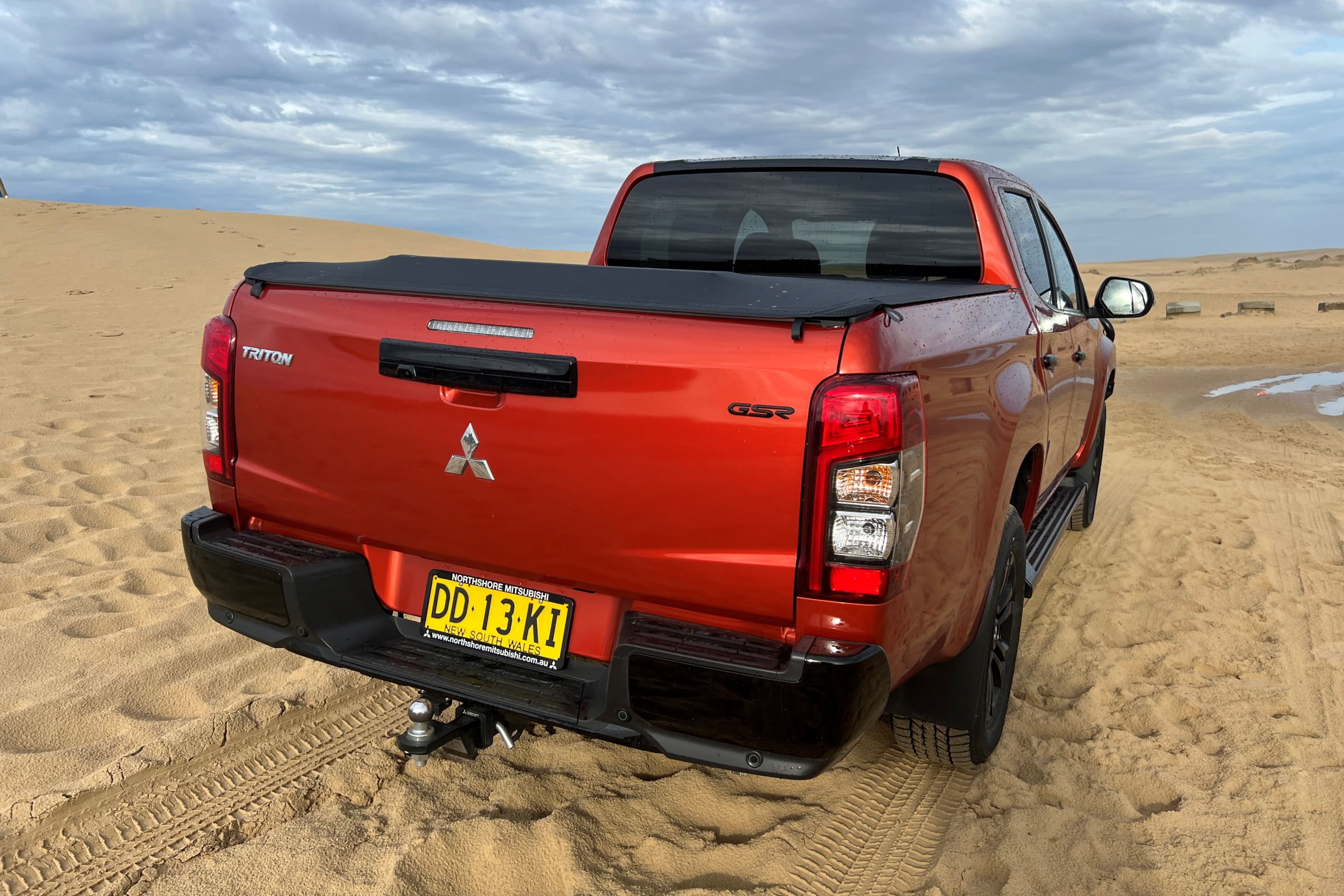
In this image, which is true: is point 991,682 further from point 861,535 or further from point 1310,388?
point 1310,388

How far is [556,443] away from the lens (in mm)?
2266

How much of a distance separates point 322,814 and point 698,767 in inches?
45.8

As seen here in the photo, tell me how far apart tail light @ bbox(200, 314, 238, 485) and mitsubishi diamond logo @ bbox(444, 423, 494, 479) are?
0.84 m

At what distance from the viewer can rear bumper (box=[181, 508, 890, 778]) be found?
6.93 ft

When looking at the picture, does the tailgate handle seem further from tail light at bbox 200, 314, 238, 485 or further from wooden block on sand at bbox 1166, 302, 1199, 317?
wooden block on sand at bbox 1166, 302, 1199, 317

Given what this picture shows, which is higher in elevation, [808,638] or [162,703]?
[808,638]

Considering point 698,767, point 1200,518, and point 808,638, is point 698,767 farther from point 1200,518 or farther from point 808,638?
point 1200,518

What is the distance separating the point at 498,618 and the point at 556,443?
0.57 m

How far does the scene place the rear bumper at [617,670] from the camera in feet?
6.93

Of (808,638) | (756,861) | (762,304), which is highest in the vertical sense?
(762,304)

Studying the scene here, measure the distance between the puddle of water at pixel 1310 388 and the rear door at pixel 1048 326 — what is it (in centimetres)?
784

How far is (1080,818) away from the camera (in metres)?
2.95

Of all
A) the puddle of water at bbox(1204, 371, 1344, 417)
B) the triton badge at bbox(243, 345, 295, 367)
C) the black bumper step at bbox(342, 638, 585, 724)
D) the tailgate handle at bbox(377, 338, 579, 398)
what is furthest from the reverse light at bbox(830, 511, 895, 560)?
the puddle of water at bbox(1204, 371, 1344, 417)

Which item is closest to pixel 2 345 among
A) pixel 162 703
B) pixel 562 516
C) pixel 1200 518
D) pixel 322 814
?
pixel 162 703
